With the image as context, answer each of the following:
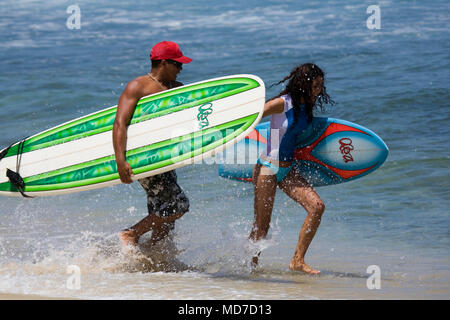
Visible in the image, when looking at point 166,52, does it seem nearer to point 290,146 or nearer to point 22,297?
point 290,146

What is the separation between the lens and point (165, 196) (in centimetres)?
448

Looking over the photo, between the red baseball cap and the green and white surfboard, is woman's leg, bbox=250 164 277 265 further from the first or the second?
the red baseball cap

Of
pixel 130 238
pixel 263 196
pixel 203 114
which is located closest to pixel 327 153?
pixel 263 196

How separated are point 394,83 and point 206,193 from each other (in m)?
5.30

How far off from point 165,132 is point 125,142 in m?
0.28

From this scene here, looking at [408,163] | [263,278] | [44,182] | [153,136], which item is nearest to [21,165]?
[44,182]

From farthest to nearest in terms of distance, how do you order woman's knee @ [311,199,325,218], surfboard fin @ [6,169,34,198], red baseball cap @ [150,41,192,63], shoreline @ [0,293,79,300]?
1. surfboard fin @ [6,169,34,198]
2. woman's knee @ [311,199,325,218]
3. red baseball cap @ [150,41,192,63]
4. shoreline @ [0,293,79,300]

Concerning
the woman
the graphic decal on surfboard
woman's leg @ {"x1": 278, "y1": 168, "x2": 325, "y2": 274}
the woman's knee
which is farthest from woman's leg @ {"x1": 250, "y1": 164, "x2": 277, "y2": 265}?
the graphic decal on surfboard

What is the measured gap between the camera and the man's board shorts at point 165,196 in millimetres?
4469

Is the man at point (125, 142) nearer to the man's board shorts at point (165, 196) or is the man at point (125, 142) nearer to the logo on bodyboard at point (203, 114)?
the man's board shorts at point (165, 196)

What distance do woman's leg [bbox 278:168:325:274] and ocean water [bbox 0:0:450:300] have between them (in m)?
0.11

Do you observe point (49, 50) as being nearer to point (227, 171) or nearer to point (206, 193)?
point (206, 193)

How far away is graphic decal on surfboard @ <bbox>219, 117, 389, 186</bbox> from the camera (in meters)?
4.85

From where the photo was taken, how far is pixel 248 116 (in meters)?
4.48
